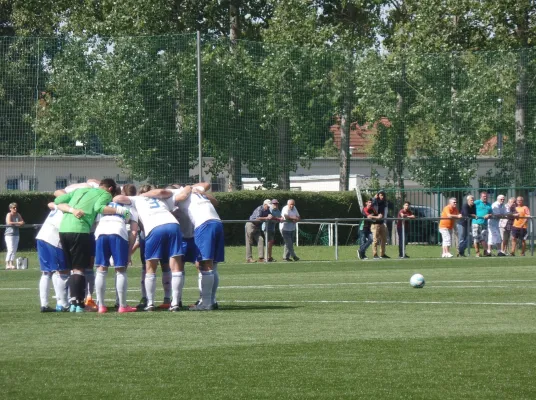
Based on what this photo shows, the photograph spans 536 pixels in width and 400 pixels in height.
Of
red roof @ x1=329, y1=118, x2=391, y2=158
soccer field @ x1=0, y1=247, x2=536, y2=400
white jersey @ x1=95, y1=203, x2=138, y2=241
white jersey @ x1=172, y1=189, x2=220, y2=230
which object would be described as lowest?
soccer field @ x1=0, y1=247, x2=536, y2=400

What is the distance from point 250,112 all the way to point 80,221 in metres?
23.9

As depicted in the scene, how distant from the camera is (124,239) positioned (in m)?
13.5

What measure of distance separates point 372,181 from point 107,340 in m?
31.0

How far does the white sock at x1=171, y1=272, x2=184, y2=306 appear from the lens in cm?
1342

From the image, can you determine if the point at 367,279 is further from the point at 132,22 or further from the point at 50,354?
the point at 132,22

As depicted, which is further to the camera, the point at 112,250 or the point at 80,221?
the point at 80,221

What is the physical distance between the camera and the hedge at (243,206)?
36.8m

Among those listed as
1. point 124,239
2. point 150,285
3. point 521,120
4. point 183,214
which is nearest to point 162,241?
point 124,239

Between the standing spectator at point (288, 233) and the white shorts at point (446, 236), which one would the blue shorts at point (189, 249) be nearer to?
the standing spectator at point (288, 233)

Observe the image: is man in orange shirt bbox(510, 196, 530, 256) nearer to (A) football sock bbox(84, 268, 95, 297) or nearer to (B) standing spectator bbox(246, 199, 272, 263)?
(B) standing spectator bbox(246, 199, 272, 263)

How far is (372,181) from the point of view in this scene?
134 ft

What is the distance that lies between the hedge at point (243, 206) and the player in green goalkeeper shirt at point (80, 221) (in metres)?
21.7

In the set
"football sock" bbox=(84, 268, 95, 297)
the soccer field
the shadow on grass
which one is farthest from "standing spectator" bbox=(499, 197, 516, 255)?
"football sock" bbox=(84, 268, 95, 297)

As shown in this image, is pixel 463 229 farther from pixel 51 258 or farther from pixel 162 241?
pixel 51 258
